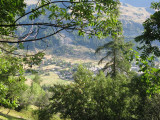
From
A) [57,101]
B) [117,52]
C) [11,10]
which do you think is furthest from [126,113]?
[11,10]

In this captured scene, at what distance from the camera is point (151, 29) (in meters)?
8.98

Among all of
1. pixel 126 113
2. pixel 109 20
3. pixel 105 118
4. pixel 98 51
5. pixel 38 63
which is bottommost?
pixel 105 118

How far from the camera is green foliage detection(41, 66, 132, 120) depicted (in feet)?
46.7

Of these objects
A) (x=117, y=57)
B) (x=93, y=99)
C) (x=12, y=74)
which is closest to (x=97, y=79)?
(x=93, y=99)

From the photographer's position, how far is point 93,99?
16062 mm

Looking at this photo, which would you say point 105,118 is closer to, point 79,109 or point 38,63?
point 79,109

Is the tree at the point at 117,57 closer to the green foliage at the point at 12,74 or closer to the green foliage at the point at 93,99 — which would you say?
the green foliage at the point at 93,99

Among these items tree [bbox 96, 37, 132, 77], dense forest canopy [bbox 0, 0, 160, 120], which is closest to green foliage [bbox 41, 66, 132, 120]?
dense forest canopy [bbox 0, 0, 160, 120]

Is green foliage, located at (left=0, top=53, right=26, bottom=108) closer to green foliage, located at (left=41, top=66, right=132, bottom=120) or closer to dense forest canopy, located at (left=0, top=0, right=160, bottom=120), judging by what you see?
dense forest canopy, located at (left=0, top=0, right=160, bottom=120)

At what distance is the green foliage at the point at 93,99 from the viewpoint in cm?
1424

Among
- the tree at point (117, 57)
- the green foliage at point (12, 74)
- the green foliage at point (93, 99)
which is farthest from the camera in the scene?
the tree at point (117, 57)

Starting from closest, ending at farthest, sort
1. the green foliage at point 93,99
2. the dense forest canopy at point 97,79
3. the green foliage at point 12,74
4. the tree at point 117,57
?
the dense forest canopy at point 97,79, the green foliage at point 12,74, the green foliage at point 93,99, the tree at point 117,57

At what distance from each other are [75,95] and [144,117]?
755 cm

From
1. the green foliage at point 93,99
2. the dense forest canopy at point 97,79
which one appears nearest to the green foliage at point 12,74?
the dense forest canopy at point 97,79
